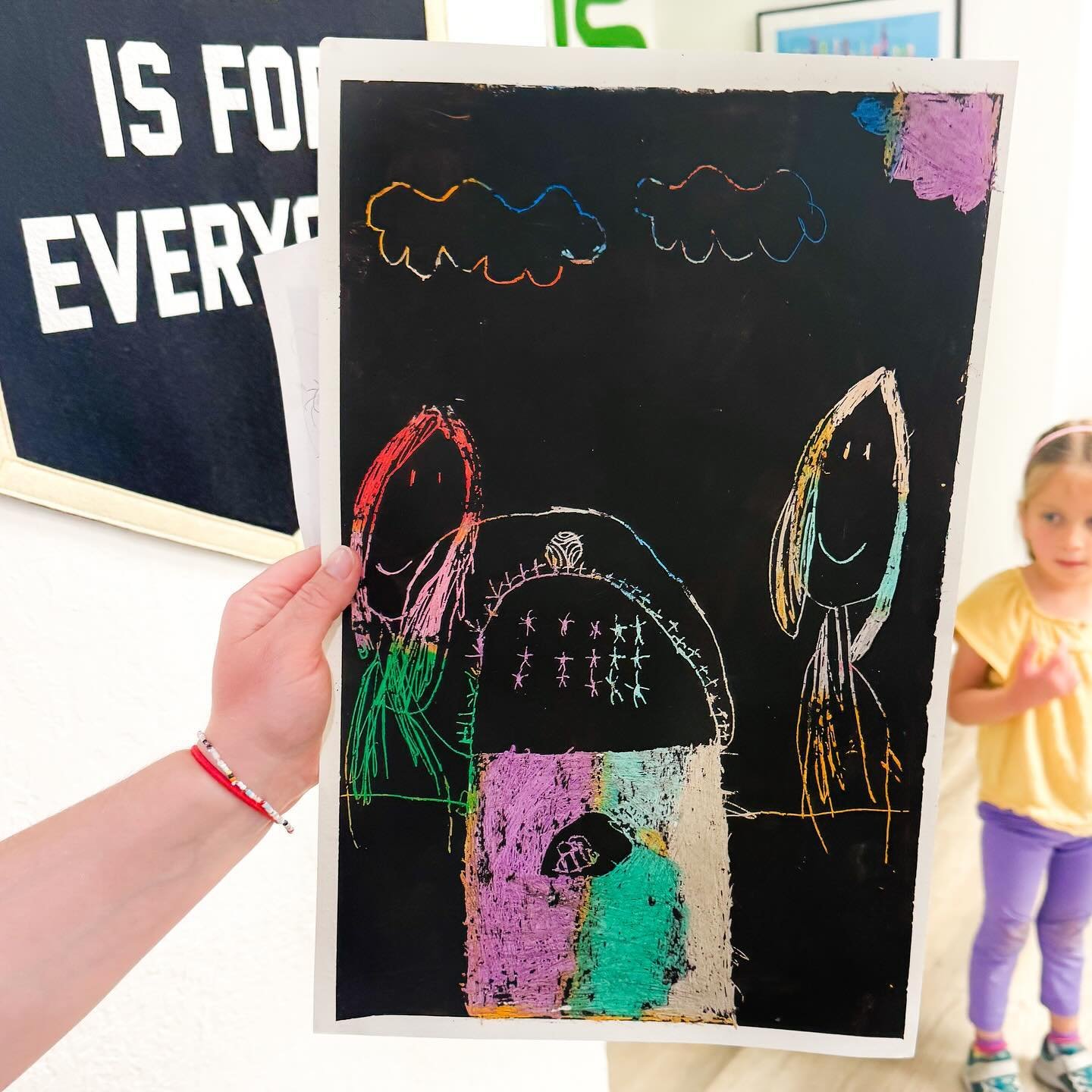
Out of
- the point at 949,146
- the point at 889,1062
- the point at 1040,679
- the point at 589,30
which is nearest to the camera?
the point at 949,146

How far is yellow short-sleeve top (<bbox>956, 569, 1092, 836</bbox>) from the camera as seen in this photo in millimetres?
1445

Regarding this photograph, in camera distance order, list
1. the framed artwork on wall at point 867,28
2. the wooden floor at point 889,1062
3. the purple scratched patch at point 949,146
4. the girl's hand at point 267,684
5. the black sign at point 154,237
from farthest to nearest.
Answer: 1. the framed artwork on wall at point 867,28
2. the wooden floor at point 889,1062
3. the black sign at point 154,237
4. the girl's hand at point 267,684
5. the purple scratched patch at point 949,146

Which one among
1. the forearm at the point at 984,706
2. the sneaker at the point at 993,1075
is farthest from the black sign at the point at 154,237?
the sneaker at the point at 993,1075

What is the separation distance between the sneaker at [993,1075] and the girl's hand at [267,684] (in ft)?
4.94

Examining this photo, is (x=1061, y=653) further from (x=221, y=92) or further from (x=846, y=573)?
(x=221, y=92)

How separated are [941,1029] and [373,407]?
5.69ft

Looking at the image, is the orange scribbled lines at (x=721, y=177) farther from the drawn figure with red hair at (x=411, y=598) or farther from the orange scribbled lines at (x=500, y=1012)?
the orange scribbled lines at (x=500, y=1012)

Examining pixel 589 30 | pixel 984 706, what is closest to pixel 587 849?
pixel 984 706

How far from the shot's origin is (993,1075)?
1.60 metres

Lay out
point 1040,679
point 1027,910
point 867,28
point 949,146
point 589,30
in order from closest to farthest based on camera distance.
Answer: point 949,146 → point 1040,679 → point 1027,910 → point 589,30 → point 867,28

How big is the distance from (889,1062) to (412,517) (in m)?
1.64

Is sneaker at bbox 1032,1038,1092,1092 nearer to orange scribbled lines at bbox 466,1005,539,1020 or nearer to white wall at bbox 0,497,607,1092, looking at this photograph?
white wall at bbox 0,497,607,1092

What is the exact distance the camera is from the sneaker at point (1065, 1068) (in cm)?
158

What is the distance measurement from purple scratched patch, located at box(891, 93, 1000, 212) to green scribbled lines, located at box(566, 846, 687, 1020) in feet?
1.66
